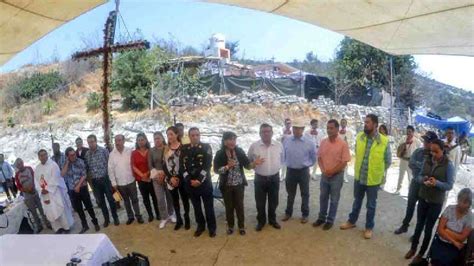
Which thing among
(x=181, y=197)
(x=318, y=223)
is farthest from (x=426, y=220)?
(x=181, y=197)

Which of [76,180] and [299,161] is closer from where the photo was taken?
[299,161]

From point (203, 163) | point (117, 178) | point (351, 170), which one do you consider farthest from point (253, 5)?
point (351, 170)

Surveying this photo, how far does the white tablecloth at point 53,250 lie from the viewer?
2.62 m

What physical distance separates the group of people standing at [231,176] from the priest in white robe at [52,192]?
14 millimetres

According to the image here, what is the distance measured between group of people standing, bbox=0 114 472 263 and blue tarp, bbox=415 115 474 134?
8.75m

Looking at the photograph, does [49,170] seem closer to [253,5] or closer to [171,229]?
[171,229]

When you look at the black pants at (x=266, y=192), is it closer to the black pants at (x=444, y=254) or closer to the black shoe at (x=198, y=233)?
the black shoe at (x=198, y=233)

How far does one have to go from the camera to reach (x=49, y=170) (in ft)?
16.5

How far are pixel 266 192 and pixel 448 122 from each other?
10849 millimetres

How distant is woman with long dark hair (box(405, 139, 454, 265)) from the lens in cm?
360

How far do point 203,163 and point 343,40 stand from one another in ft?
54.1

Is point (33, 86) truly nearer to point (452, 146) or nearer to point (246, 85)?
point (246, 85)

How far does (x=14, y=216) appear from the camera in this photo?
5.14 meters

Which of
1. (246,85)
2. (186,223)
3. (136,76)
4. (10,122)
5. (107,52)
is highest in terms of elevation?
(136,76)
